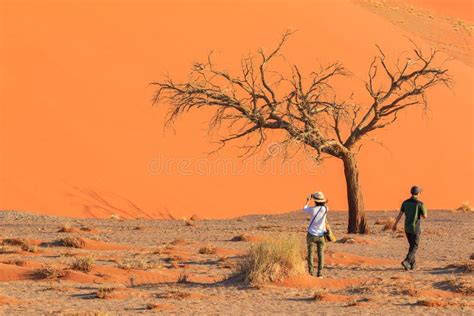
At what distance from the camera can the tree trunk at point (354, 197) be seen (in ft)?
78.8

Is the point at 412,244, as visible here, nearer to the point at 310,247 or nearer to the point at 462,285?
the point at 462,285

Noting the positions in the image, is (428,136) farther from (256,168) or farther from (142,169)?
(142,169)

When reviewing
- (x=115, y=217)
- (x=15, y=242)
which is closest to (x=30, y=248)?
(x=15, y=242)

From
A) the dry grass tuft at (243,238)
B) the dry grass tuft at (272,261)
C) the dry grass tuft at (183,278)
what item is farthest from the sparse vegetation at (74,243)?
the dry grass tuft at (272,261)

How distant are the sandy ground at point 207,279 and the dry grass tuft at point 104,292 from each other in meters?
0.02

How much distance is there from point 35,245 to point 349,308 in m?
9.54

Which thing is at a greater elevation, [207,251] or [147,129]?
[147,129]

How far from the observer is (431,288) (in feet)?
45.6

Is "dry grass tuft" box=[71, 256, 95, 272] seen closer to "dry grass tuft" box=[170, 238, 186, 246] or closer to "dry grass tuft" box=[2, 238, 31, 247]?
"dry grass tuft" box=[2, 238, 31, 247]

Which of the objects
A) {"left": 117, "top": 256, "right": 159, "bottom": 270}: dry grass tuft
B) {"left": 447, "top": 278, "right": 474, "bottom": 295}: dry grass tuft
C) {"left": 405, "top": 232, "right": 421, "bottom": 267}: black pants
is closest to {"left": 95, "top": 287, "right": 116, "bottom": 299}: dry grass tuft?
{"left": 117, "top": 256, "right": 159, "bottom": 270}: dry grass tuft

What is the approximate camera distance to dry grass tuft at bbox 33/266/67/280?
14648mm

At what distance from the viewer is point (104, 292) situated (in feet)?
42.2

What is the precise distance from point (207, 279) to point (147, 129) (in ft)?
72.1

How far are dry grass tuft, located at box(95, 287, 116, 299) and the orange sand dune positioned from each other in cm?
1825
